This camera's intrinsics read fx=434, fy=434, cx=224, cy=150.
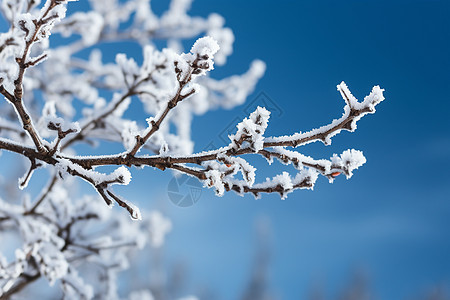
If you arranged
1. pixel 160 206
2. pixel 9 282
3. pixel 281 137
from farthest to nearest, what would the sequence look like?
pixel 160 206
pixel 9 282
pixel 281 137

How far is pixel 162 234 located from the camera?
523cm

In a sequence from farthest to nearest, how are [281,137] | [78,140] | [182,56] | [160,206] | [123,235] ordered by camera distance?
[160,206]
[123,235]
[78,140]
[281,137]
[182,56]

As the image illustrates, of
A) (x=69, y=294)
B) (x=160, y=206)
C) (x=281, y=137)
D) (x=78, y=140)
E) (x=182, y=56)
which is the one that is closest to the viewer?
(x=182, y=56)

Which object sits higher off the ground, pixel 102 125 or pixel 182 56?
pixel 102 125

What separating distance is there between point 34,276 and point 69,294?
297 mm

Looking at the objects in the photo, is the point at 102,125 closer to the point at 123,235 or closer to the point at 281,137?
the point at 123,235

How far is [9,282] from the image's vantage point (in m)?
3.11

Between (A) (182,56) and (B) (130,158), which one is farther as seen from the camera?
(B) (130,158)

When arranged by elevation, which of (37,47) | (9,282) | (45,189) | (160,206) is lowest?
(9,282)

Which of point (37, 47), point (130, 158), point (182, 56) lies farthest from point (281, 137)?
point (37, 47)

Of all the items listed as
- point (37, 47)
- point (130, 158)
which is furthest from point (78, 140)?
point (130, 158)

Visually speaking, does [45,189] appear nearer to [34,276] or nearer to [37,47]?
[34,276]

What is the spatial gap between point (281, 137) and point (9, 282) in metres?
2.39

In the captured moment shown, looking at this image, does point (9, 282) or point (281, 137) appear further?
point (9, 282)
